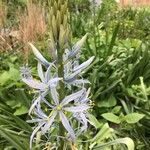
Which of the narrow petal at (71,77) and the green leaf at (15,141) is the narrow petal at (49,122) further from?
the green leaf at (15,141)

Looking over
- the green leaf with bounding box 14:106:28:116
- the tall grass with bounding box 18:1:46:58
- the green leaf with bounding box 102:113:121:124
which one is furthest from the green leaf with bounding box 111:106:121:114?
the tall grass with bounding box 18:1:46:58

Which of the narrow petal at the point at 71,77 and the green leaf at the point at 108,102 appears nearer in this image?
the narrow petal at the point at 71,77

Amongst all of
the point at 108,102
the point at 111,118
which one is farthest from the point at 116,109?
the point at 111,118

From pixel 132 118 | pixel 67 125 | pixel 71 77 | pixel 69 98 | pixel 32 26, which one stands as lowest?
pixel 132 118

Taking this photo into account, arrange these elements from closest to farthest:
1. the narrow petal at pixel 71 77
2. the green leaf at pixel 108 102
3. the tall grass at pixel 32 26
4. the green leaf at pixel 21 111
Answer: the narrow petal at pixel 71 77 < the green leaf at pixel 21 111 < the green leaf at pixel 108 102 < the tall grass at pixel 32 26

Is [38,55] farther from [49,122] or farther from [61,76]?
[49,122]

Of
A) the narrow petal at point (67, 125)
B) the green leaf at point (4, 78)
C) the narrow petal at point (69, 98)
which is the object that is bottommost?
the green leaf at point (4, 78)

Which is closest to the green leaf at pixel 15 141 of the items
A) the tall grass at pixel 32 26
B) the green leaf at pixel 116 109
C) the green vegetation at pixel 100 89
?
the green vegetation at pixel 100 89

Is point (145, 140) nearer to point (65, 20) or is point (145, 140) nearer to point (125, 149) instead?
point (125, 149)

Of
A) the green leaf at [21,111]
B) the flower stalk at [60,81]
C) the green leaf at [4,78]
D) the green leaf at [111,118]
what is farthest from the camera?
the green leaf at [4,78]

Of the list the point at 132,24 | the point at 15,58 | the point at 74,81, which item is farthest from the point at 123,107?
the point at 132,24

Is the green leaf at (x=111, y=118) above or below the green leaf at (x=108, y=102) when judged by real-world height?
above

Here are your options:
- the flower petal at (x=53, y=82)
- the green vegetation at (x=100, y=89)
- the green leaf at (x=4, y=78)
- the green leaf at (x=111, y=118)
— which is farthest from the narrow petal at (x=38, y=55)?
the green leaf at (x=4, y=78)
